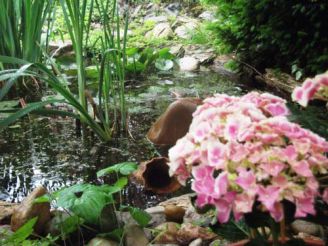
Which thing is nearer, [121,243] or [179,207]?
[121,243]

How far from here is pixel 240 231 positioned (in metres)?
0.94

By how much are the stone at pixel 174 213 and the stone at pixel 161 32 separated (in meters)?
4.84

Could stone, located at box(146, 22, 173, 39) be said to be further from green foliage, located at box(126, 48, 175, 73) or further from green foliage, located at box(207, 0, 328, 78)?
green foliage, located at box(207, 0, 328, 78)

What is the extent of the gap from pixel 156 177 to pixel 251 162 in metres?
1.10

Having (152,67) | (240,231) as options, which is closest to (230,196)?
(240,231)

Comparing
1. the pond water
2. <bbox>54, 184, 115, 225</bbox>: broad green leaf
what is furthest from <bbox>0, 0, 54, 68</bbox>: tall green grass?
<bbox>54, 184, 115, 225</bbox>: broad green leaf

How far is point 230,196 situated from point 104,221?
2.38ft

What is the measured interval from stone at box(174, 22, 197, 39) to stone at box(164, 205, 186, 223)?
463cm

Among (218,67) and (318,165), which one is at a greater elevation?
(318,165)

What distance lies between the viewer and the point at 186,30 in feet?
20.0

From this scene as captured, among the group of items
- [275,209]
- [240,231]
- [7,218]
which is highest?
[275,209]

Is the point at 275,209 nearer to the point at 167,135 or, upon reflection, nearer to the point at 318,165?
the point at 318,165

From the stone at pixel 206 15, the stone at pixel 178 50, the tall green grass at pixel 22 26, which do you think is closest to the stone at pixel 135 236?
the tall green grass at pixel 22 26

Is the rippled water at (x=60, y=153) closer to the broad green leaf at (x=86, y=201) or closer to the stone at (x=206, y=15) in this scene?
the broad green leaf at (x=86, y=201)
